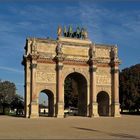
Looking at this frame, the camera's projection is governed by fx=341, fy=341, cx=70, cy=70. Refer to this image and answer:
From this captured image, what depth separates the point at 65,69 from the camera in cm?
5019

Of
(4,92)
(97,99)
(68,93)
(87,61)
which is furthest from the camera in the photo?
(68,93)

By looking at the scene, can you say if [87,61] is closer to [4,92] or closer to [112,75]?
[112,75]

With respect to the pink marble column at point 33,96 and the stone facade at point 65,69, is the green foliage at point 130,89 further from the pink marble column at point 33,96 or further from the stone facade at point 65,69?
the pink marble column at point 33,96

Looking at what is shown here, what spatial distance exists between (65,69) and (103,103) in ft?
29.5

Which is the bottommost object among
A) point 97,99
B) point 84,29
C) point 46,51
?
point 97,99

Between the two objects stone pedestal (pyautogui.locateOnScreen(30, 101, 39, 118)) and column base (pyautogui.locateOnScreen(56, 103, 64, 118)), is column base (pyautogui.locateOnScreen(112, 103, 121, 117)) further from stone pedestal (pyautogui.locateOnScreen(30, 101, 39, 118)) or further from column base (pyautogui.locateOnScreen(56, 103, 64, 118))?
stone pedestal (pyautogui.locateOnScreen(30, 101, 39, 118))

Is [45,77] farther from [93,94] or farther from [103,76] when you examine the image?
[103,76]

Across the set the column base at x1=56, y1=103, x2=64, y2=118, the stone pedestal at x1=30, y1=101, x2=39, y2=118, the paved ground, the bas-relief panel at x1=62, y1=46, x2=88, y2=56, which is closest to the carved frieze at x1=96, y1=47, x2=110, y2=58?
the bas-relief panel at x1=62, y1=46, x2=88, y2=56

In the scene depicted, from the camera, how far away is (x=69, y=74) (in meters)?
51.4

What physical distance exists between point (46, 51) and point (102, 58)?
29.2ft

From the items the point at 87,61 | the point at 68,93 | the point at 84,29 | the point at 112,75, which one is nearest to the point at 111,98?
the point at 112,75

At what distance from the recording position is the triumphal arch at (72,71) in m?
48.1

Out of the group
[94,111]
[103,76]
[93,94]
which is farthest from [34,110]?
[103,76]

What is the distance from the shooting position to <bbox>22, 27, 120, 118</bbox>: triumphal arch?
48.1 m
